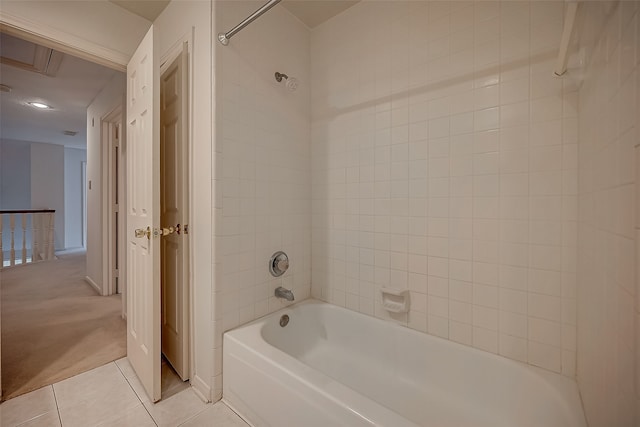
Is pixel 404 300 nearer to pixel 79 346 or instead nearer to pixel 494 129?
pixel 494 129

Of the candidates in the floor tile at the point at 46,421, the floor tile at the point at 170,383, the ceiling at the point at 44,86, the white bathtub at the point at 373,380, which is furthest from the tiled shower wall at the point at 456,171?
the ceiling at the point at 44,86

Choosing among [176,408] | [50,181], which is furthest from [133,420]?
[50,181]

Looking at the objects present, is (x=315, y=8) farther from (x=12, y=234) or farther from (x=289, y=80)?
(x=12, y=234)

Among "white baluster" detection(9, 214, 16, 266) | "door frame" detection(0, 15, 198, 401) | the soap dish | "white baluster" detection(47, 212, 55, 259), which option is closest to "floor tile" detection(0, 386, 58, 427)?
"door frame" detection(0, 15, 198, 401)

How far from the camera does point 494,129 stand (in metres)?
1.30

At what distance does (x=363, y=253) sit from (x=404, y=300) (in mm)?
396

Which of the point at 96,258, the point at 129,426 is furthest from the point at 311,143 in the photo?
the point at 96,258

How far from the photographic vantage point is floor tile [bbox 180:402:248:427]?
4.29 ft

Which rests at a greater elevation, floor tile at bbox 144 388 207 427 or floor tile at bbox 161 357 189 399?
floor tile at bbox 144 388 207 427

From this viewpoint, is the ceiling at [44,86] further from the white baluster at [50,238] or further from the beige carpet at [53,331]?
the beige carpet at [53,331]

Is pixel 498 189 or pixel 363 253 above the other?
pixel 498 189

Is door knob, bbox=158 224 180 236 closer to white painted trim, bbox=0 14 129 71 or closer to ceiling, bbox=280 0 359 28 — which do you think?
white painted trim, bbox=0 14 129 71

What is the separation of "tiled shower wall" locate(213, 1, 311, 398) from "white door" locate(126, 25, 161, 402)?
33 centimetres

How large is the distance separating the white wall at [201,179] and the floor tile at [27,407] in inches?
29.5
